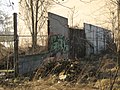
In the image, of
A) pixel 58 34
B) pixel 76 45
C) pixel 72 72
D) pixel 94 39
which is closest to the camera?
pixel 72 72

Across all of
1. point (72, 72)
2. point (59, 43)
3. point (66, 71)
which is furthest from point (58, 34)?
point (72, 72)

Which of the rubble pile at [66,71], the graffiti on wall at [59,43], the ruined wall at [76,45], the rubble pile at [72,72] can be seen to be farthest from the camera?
the ruined wall at [76,45]

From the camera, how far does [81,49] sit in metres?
21.7

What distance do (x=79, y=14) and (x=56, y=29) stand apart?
12315 mm

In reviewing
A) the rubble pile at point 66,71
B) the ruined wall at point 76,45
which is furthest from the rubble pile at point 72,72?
the ruined wall at point 76,45

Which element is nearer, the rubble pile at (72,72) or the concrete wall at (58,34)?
the rubble pile at (72,72)

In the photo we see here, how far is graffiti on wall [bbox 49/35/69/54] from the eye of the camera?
17194mm

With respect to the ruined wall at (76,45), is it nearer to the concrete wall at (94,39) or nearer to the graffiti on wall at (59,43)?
the graffiti on wall at (59,43)

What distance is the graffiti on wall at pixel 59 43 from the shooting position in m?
17.2

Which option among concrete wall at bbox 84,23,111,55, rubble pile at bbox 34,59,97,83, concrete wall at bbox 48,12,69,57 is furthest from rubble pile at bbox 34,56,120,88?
concrete wall at bbox 84,23,111,55

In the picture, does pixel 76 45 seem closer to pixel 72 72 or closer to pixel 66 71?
pixel 66 71

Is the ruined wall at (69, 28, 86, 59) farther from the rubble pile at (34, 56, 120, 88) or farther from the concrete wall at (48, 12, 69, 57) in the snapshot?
the rubble pile at (34, 56, 120, 88)

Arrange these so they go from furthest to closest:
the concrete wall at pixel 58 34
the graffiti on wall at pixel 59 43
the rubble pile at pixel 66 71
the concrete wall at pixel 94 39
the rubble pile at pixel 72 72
Answer: the concrete wall at pixel 94 39 < the concrete wall at pixel 58 34 < the graffiti on wall at pixel 59 43 < the rubble pile at pixel 66 71 < the rubble pile at pixel 72 72

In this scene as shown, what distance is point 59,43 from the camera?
59.5ft
